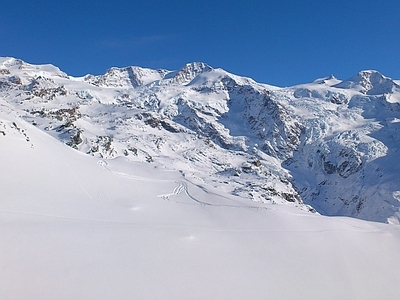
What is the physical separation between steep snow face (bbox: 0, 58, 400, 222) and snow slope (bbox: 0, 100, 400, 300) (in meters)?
24.2

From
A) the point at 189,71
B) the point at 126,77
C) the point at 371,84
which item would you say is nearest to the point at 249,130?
the point at 189,71

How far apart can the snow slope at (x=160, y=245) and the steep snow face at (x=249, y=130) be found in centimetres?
2416

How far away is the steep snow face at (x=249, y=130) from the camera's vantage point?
58.3m

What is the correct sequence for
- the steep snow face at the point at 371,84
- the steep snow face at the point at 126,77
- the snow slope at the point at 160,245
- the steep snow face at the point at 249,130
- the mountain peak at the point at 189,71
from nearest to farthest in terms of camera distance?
the snow slope at the point at 160,245 → the steep snow face at the point at 249,130 → the steep snow face at the point at 371,84 → the steep snow face at the point at 126,77 → the mountain peak at the point at 189,71

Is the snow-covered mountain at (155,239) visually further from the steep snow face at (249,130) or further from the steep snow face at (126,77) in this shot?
the steep snow face at (126,77)

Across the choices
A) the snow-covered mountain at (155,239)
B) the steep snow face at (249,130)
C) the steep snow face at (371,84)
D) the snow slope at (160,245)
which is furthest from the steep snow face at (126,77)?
the snow slope at (160,245)

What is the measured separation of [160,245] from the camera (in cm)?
942

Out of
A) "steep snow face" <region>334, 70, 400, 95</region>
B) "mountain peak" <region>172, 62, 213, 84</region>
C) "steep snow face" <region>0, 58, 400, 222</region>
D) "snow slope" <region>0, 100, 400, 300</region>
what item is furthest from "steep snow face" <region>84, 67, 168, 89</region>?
"snow slope" <region>0, 100, 400, 300</region>

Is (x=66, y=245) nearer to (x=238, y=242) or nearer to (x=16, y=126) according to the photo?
(x=238, y=242)

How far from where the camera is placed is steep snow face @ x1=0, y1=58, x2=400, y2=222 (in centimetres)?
5831

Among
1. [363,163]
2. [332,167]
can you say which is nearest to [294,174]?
[332,167]

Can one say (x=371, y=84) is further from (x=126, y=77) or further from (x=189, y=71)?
(x=126, y=77)

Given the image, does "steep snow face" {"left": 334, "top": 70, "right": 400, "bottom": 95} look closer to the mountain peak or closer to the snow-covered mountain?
the mountain peak

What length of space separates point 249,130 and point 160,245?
10078 cm
